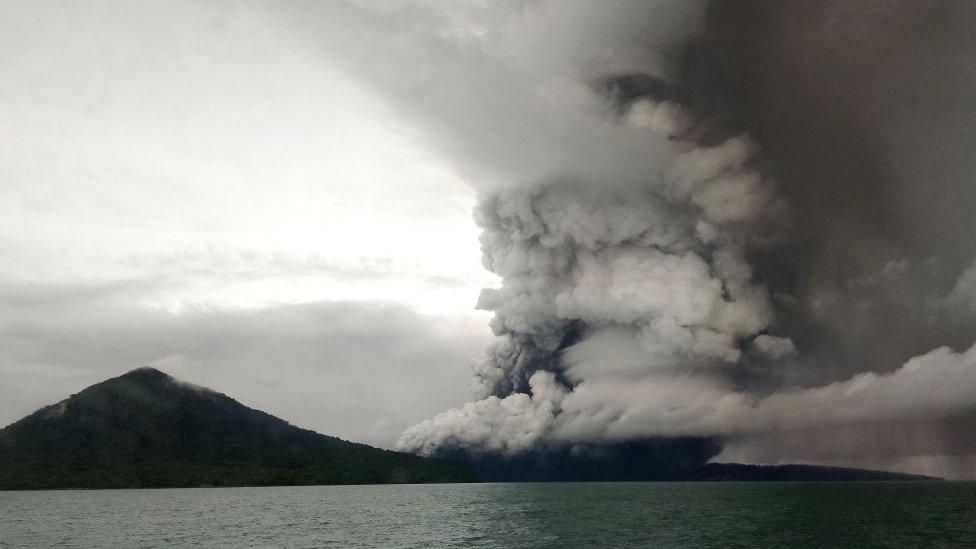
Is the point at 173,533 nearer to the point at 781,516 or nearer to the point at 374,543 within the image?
the point at 374,543

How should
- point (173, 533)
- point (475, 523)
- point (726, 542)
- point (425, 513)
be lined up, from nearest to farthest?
point (726, 542)
point (173, 533)
point (475, 523)
point (425, 513)

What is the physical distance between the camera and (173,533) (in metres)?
106

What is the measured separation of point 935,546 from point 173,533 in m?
109

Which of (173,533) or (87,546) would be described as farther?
(173,533)

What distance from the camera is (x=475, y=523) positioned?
12525cm

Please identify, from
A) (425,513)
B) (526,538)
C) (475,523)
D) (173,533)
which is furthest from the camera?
(425,513)

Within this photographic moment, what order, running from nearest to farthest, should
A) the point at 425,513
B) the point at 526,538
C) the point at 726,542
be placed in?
the point at 726,542, the point at 526,538, the point at 425,513

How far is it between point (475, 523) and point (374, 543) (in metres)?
38.3

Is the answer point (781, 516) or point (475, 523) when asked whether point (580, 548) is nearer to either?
point (475, 523)

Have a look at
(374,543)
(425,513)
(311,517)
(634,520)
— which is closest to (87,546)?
(374,543)

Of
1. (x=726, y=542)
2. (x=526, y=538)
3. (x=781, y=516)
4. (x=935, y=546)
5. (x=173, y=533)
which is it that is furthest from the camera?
(x=781, y=516)

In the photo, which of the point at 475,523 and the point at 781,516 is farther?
the point at 781,516

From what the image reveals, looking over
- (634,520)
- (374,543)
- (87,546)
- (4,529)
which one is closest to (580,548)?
(374,543)

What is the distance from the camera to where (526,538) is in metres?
97.5
